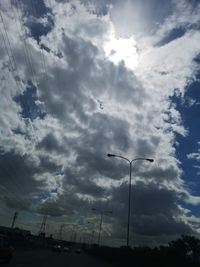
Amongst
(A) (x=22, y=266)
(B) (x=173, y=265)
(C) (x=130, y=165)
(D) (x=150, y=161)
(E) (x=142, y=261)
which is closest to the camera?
(A) (x=22, y=266)

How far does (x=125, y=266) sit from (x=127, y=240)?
4.71m

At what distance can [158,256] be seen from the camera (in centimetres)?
4078

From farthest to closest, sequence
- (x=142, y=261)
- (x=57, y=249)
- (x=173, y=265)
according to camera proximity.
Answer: (x=57, y=249) < (x=142, y=261) < (x=173, y=265)

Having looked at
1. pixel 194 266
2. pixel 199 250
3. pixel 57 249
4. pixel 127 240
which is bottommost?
pixel 194 266

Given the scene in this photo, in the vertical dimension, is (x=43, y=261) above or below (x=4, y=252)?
above

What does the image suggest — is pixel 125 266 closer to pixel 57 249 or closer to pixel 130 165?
pixel 130 165

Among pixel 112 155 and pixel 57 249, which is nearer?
pixel 112 155

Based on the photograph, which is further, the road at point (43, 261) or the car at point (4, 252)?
the road at point (43, 261)

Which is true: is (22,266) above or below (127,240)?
below

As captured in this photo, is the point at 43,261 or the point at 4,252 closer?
the point at 4,252

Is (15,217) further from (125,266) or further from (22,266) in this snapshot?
(22,266)

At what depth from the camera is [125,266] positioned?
5116 cm

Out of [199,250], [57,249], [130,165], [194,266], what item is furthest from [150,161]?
[199,250]

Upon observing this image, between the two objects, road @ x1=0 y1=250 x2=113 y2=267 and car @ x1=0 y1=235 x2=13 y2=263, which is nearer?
car @ x1=0 y1=235 x2=13 y2=263
